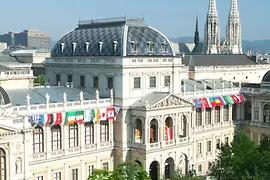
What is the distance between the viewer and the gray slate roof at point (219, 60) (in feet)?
414

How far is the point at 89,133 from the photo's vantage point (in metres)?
69.4

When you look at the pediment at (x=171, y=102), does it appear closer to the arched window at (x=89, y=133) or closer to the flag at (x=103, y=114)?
the flag at (x=103, y=114)

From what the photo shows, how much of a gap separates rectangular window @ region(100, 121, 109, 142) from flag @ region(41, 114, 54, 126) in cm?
921

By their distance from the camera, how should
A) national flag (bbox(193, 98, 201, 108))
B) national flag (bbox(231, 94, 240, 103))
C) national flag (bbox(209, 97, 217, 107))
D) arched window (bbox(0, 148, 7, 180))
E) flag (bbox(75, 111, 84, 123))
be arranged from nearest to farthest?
arched window (bbox(0, 148, 7, 180)) < flag (bbox(75, 111, 84, 123)) < national flag (bbox(193, 98, 201, 108)) < national flag (bbox(209, 97, 217, 107)) < national flag (bbox(231, 94, 240, 103))

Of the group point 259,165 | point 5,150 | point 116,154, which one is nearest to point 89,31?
point 116,154

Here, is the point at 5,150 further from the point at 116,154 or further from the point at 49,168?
the point at 116,154

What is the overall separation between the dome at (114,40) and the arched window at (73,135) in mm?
12214

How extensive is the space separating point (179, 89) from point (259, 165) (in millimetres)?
21189

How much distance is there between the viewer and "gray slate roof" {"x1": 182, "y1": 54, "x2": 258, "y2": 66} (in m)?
126

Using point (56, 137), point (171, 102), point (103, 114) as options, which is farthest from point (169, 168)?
point (56, 137)

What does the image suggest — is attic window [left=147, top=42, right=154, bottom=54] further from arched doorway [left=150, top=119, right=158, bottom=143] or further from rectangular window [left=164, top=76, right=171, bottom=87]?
arched doorway [left=150, top=119, right=158, bottom=143]

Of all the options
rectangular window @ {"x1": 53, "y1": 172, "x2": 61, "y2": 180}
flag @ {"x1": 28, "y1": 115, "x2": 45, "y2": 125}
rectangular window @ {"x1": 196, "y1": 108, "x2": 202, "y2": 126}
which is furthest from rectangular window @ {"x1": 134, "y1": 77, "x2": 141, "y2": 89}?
rectangular window @ {"x1": 53, "y1": 172, "x2": 61, "y2": 180}

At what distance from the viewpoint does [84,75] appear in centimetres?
7525

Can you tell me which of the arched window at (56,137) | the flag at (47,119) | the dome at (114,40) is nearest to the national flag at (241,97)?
the dome at (114,40)
